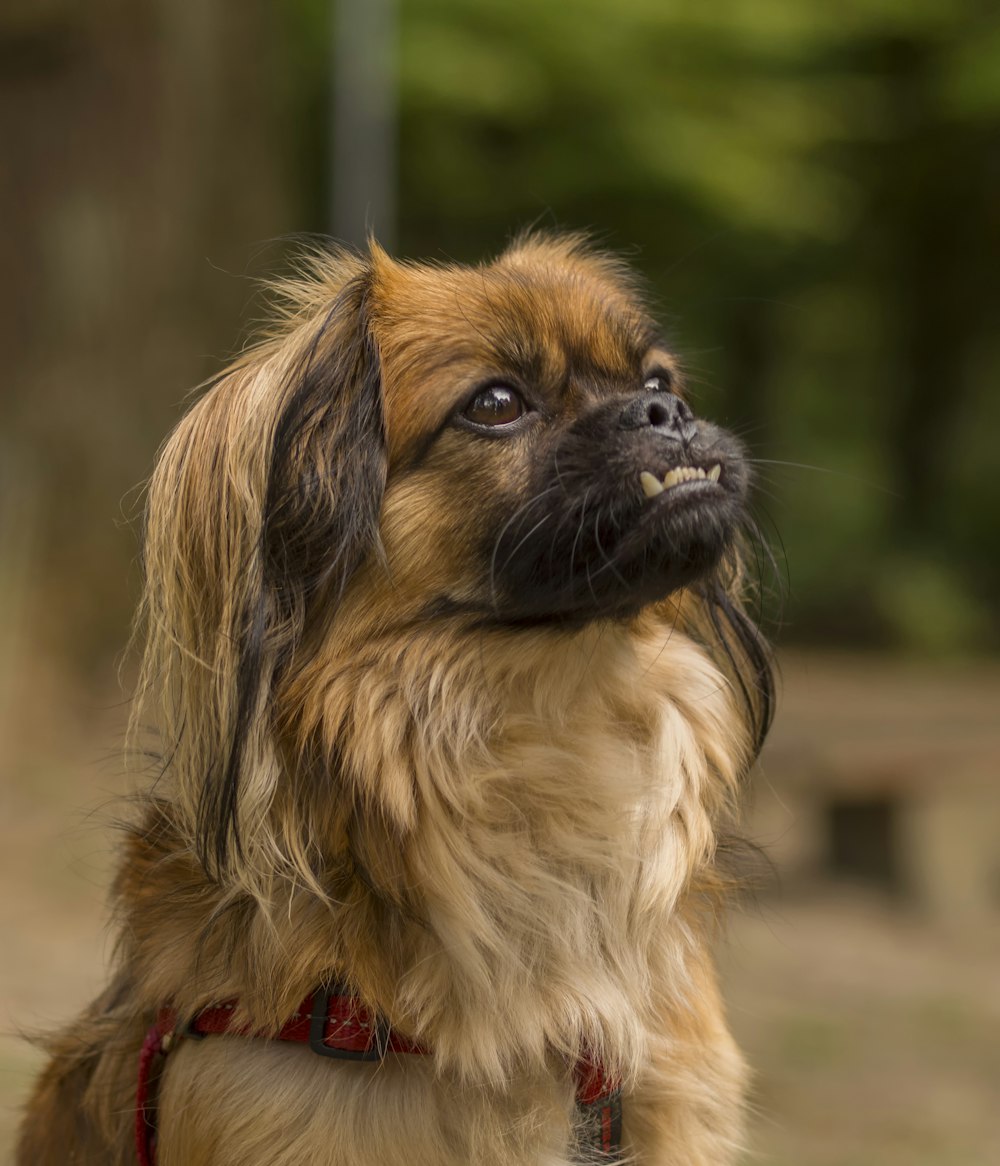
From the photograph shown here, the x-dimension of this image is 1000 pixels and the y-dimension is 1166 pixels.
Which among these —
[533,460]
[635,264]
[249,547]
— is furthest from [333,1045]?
[635,264]

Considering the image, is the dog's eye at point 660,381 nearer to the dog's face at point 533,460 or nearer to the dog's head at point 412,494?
the dog's face at point 533,460

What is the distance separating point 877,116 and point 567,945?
13.7m

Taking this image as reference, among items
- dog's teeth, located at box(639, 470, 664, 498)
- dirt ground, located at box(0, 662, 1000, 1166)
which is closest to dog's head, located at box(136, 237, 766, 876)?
dog's teeth, located at box(639, 470, 664, 498)

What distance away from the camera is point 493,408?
2.78 meters

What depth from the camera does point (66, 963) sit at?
5.82 metres

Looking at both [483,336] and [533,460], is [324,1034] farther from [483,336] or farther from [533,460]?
[483,336]

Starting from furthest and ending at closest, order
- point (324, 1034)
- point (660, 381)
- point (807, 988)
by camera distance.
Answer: point (807, 988) → point (660, 381) → point (324, 1034)

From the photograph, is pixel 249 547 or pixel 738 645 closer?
pixel 249 547

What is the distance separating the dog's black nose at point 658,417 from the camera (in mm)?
2662

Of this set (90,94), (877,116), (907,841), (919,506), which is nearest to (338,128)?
(90,94)

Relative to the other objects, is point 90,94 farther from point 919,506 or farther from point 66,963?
point 919,506

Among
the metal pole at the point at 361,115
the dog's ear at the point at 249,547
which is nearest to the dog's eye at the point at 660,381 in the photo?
the dog's ear at the point at 249,547

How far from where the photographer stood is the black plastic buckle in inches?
98.3

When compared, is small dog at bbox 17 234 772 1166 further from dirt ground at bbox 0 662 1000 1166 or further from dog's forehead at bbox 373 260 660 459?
dirt ground at bbox 0 662 1000 1166
